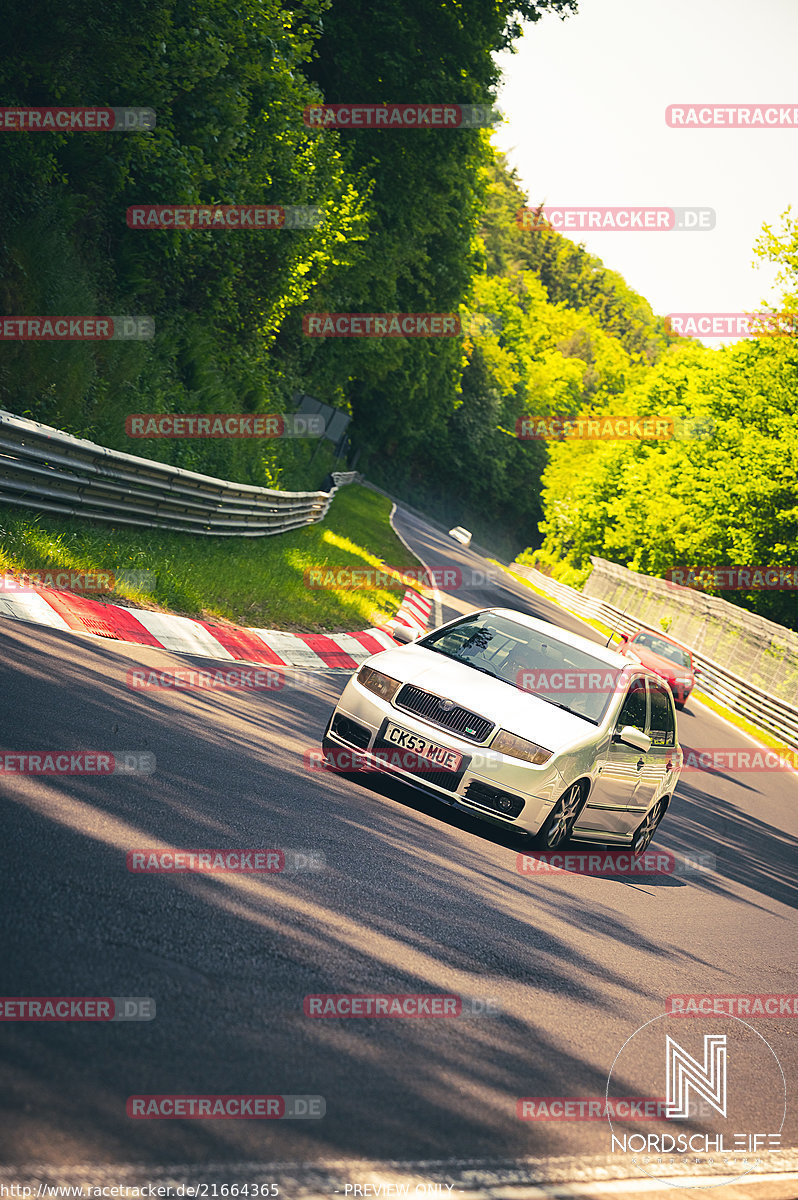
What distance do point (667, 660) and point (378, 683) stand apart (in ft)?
70.6

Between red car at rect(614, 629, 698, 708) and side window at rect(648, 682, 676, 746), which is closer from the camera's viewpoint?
side window at rect(648, 682, 676, 746)

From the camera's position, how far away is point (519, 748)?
7.93 metres

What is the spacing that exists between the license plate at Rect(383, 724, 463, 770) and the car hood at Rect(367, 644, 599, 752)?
0.37 meters

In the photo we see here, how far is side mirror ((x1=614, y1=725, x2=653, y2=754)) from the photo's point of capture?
8812 millimetres

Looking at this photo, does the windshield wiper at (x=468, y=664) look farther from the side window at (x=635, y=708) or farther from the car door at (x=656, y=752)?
the car door at (x=656, y=752)

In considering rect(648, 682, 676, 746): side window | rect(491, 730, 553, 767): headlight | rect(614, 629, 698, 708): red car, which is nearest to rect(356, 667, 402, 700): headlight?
rect(491, 730, 553, 767): headlight

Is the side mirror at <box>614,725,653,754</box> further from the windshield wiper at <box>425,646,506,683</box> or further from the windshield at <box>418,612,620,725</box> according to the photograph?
the windshield wiper at <box>425,646,506,683</box>

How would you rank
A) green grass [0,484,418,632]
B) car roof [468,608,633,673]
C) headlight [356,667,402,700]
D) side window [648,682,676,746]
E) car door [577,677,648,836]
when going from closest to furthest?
headlight [356,667,402,700] < car door [577,677,648,836] < car roof [468,608,633,673] < side window [648,682,676,746] < green grass [0,484,418,632]

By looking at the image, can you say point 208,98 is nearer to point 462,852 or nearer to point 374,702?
point 374,702

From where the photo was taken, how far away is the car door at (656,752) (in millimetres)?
9602

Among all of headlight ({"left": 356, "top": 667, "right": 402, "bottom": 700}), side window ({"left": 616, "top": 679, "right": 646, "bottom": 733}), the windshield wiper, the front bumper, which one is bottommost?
the front bumper

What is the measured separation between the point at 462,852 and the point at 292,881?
2.21 meters

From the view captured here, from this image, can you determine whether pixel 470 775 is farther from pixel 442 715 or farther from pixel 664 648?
pixel 664 648

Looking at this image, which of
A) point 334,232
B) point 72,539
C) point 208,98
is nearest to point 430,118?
point 334,232
